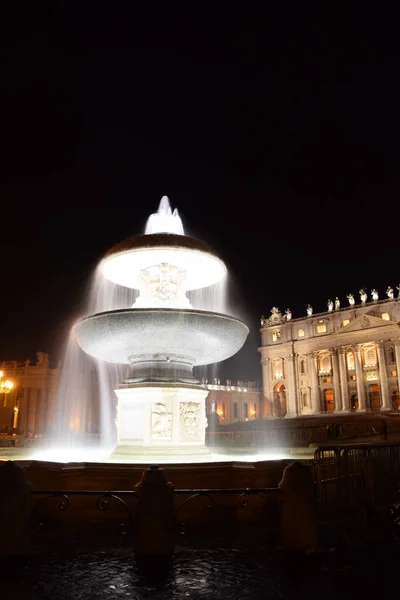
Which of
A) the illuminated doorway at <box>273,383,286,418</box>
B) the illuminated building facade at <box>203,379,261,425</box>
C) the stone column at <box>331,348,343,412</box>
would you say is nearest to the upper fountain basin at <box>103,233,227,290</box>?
the illuminated building facade at <box>203,379,261,425</box>

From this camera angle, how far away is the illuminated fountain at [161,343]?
10.3m

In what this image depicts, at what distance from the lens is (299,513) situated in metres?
6.35

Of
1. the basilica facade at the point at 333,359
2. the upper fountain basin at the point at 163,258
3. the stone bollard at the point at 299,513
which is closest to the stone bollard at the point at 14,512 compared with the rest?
the stone bollard at the point at 299,513

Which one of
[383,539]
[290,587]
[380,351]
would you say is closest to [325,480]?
[383,539]

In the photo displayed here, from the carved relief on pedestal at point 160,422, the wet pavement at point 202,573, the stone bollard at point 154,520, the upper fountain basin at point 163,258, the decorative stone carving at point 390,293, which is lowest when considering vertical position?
the wet pavement at point 202,573

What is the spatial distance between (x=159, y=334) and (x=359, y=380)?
71.9 metres

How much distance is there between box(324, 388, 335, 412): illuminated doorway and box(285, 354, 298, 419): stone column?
4709 mm

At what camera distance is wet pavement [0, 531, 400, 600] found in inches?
191

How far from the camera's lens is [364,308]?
79812 mm

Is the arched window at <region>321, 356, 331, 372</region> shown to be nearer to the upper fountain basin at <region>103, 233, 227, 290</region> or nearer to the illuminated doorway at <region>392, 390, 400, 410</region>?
the illuminated doorway at <region>392, 390, 400, 410</region>

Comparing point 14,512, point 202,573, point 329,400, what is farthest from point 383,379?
point 14,512

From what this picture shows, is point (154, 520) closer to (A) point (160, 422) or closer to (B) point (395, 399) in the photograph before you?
(A) point (160, 422)

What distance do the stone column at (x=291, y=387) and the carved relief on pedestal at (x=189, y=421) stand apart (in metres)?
75.4

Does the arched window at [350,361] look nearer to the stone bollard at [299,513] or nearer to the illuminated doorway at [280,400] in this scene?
the illuminated doorway at [280,400]
